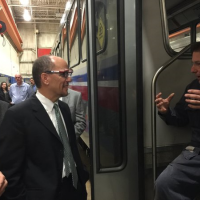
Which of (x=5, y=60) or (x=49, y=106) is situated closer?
(x=49, y=106)

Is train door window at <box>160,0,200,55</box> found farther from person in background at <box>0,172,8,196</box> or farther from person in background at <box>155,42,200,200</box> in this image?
person in background at <box>0,172,8,196</box>

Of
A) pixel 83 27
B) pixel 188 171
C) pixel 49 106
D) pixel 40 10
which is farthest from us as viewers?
pixel 40 10

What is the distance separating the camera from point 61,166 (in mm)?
1465

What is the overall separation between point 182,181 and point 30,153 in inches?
41.4

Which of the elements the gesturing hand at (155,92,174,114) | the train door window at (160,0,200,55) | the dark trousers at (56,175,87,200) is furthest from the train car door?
the train door window at (160,0,200,55)

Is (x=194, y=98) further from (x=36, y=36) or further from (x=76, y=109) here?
(x=36, y=36)

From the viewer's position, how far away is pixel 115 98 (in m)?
2.01

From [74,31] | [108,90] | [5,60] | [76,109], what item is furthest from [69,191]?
[5,60]

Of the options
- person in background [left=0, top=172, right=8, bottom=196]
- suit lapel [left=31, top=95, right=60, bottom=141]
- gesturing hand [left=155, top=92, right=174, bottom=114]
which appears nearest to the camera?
person in background [left=0, top=172, right=8, bottom=196]

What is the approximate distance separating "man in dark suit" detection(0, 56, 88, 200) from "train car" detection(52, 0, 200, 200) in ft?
1.26

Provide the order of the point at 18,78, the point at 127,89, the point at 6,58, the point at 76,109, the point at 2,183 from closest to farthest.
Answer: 1. the point at 2,183
2. the point at 127,89
3. the point at 76,109
4. the point at 18,78
5. the point at 6,58

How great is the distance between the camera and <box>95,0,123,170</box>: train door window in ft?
6.48

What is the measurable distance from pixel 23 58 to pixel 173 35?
16711 millimetres

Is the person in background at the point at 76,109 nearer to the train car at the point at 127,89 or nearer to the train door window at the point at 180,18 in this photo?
the train car at the point at 127,89
